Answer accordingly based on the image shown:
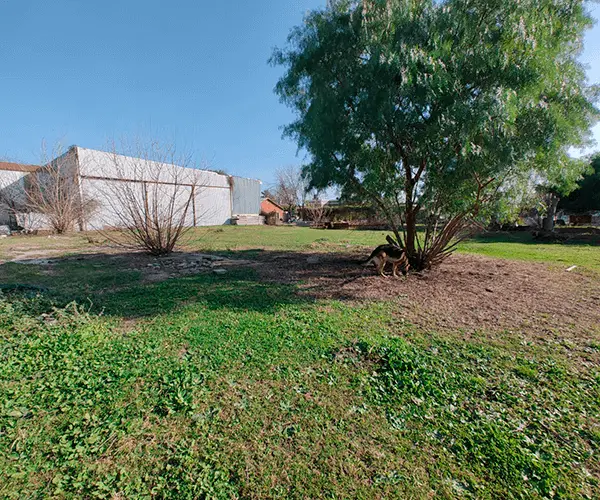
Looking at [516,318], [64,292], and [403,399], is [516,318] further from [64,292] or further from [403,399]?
[64,292]

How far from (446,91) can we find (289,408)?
4768mm

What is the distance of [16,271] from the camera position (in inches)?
246

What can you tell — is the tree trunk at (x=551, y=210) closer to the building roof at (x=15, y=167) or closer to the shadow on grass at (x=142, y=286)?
the shadow on grass at (x=142, y=286)

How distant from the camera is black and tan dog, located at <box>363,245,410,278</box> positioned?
6.29 meters

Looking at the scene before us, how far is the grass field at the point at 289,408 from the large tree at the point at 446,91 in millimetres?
2773

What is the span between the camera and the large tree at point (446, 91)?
4219 millimetres

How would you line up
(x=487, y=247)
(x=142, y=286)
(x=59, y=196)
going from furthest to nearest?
(x=59, y=196) < (x=487, y=247) < (x=142, y=286)

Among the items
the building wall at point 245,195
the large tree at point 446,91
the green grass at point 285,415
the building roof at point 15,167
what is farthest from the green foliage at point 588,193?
the building roof at point 15,167

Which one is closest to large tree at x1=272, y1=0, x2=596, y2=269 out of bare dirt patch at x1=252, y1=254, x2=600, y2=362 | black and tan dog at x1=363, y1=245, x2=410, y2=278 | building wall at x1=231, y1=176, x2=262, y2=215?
black and tan dog at x1=363, y1=245, x2=410, y2=278

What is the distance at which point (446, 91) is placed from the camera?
436cm

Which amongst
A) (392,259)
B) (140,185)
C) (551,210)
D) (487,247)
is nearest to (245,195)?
(140,185)

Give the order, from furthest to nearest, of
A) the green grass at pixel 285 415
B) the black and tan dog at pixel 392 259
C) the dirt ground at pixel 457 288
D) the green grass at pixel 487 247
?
the green grass at pixel 487 247, the black and tan dog at pixel 392 259, the dirt ground at pixel 457 288, the green grass at pixel 285 415

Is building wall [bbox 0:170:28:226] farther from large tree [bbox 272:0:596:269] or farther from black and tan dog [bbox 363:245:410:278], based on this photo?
black and tan dog [bbox 363:245:410:278]

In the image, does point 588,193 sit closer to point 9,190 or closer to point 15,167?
point 9,190
